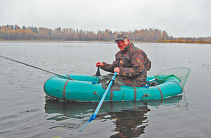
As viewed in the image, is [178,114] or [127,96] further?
[127,96]

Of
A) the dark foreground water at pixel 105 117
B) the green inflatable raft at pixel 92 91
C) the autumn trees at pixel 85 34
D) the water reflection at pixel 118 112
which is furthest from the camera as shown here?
the autumn trees at pixel 85 34

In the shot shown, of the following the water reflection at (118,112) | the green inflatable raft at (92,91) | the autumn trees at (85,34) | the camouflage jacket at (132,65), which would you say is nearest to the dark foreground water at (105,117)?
the water reflection at (118,112)

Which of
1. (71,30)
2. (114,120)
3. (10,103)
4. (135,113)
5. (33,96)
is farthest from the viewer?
(71,30)

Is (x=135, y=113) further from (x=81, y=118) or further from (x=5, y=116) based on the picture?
(x=5, y=116)

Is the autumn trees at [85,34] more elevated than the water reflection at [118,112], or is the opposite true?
the autumn trees at [85,34]

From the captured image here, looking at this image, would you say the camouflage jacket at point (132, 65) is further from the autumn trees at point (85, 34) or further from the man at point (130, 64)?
the autumn trees at point (85, 34)

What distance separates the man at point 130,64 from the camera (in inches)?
255

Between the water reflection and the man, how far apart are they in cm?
77

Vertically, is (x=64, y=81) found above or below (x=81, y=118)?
above

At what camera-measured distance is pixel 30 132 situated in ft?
14.7

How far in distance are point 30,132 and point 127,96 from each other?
3.36 meters

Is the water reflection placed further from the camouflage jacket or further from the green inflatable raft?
the camouflage jacket

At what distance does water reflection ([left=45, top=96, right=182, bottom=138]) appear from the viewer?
485 cm

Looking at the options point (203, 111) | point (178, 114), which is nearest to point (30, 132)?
point (178, 114)
